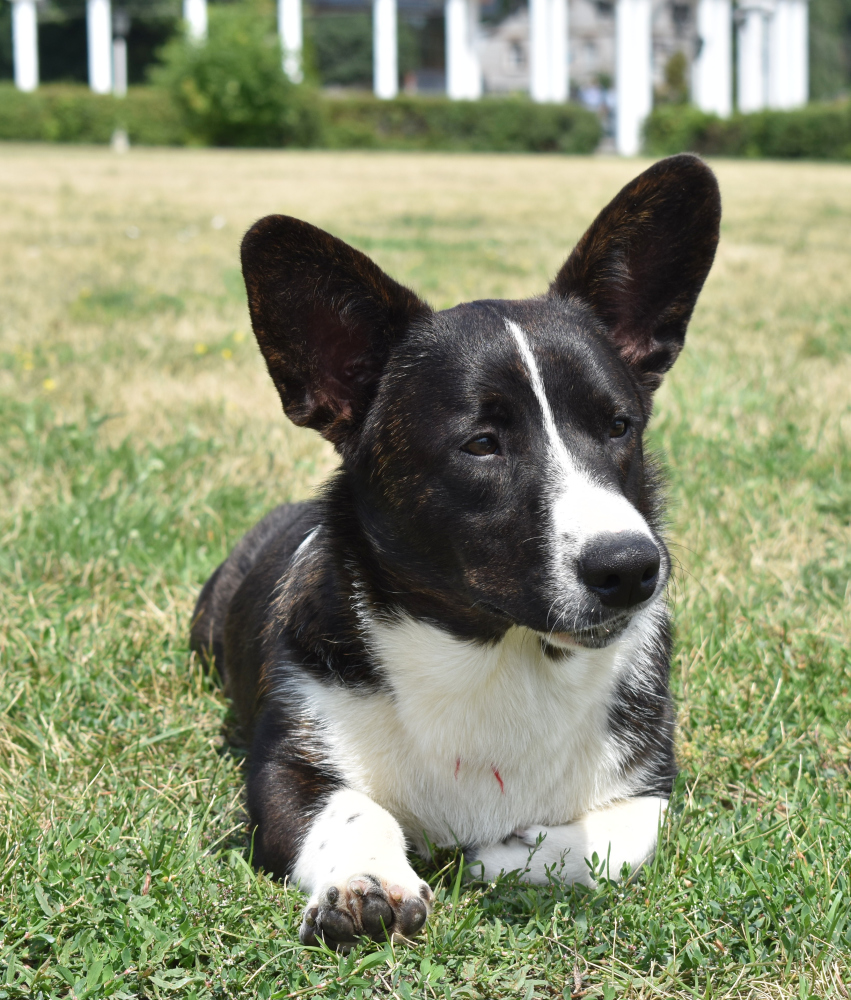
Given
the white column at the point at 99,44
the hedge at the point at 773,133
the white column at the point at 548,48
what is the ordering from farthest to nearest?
the white column at the point at 99,44, the white column at the point at 548,48, the hedge at the point at 773,133

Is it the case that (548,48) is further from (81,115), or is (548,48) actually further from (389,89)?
(81,115)

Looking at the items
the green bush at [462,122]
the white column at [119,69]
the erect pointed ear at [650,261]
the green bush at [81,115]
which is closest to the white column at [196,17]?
the white column at [119,69]

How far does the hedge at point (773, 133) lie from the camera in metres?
38.1

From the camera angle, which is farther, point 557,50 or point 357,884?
point 557,50

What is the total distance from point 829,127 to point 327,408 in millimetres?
40222

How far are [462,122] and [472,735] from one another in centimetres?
4681

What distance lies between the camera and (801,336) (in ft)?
24.7

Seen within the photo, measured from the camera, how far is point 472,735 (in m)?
2.49

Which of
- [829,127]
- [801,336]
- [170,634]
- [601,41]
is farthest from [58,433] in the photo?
[601,41]

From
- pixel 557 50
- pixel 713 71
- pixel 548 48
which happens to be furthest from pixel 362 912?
pixel 557 50

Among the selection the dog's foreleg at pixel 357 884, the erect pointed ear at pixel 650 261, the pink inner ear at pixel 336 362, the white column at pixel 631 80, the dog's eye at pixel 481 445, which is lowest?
the dog's foreleg at pixel 357 884

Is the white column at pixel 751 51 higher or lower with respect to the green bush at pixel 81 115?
higher

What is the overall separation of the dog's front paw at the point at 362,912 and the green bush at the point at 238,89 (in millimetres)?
42558

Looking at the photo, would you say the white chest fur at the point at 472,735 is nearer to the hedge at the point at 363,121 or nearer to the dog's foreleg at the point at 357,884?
the dog's foreleg at the point at 357,884
